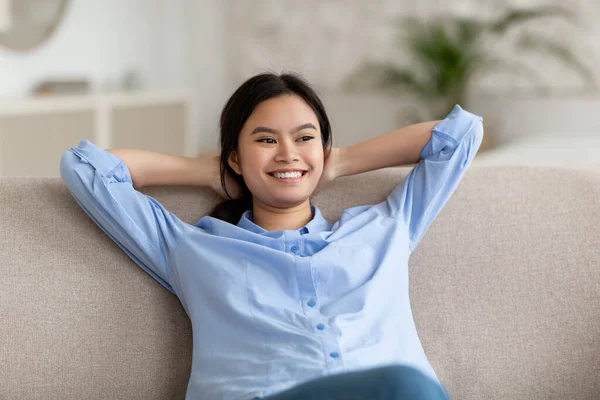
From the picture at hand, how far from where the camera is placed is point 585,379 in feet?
5.26

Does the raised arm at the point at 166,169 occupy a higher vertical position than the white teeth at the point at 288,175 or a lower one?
lower

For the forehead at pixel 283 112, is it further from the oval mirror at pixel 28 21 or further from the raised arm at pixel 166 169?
the oval mirror at pixel 28 21

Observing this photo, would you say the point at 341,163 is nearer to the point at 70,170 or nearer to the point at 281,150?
the point at 281,150

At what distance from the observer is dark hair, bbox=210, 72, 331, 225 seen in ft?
5.55

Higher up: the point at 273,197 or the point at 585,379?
the point at 273,197

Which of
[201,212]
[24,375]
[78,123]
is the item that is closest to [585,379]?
[201,212]

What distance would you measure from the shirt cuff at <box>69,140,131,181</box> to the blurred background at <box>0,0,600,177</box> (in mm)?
1848

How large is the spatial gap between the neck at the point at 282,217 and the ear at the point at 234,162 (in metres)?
0.09

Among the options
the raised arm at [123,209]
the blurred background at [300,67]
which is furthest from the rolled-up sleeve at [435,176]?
the blurred background at [300,67]

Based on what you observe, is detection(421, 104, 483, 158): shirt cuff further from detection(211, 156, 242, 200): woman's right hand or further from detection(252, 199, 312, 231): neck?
detection(211, 156, 242, 200): woman's right hand

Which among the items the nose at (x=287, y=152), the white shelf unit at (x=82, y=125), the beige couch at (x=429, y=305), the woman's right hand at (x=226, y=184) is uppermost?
the nose at (x=287, y=152)

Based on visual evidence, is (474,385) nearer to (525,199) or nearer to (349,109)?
(525,199)

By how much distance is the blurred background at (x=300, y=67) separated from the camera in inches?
150

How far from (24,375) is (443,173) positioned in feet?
3.09
